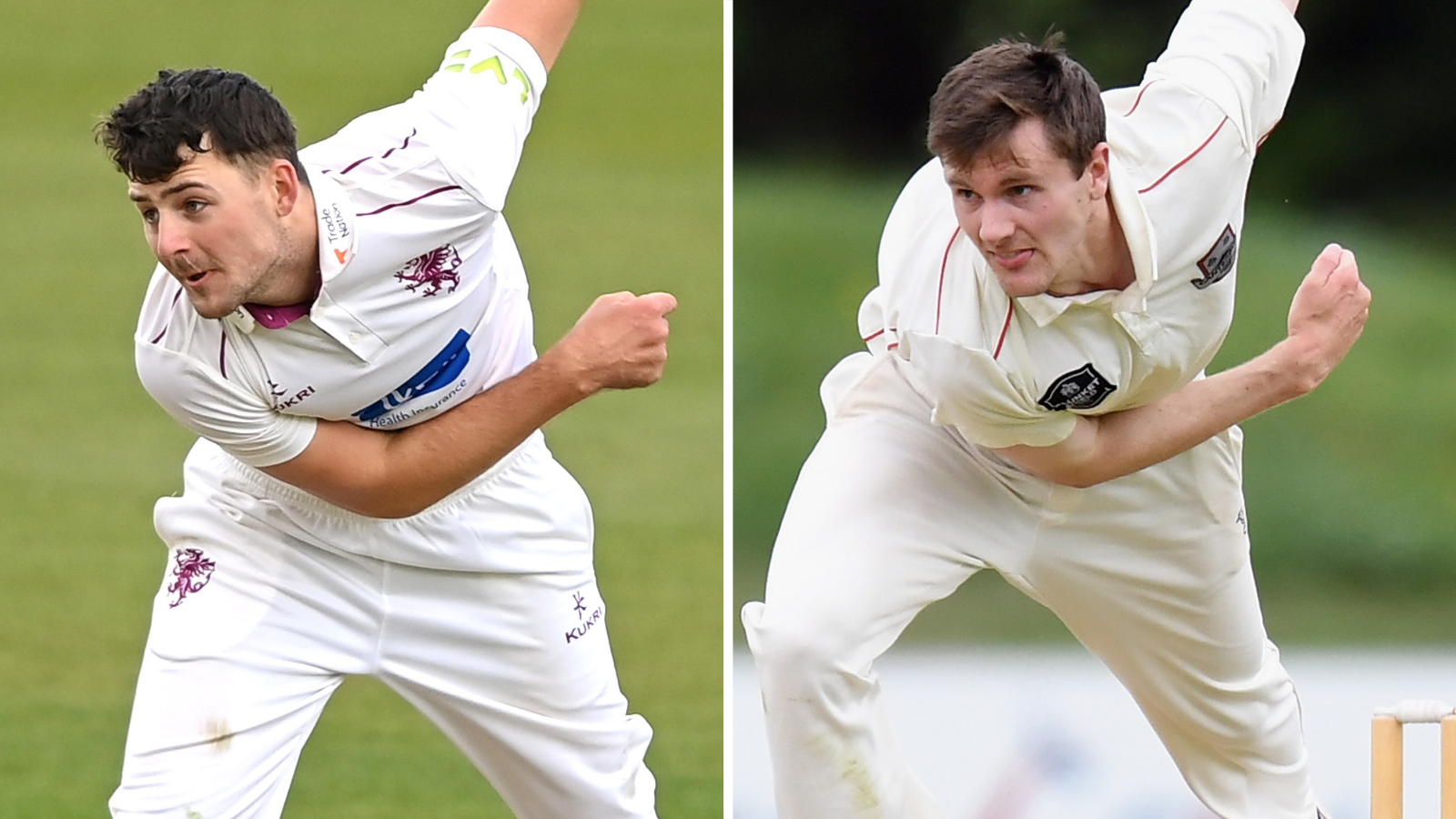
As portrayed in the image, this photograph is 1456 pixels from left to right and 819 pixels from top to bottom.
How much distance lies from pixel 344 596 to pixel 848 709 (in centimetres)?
77

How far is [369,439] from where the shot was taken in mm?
3049

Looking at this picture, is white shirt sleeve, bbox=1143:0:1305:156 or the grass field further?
the grass field

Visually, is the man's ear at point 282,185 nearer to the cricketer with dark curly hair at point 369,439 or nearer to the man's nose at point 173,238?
the cricketer with dark curly hair at point 369,439

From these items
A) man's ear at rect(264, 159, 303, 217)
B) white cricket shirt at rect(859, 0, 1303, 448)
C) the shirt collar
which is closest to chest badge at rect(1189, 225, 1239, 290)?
white cricket shirt at rect(859, 0, 1303, 448)

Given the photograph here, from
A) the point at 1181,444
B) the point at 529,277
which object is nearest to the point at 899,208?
the point at 1181,444

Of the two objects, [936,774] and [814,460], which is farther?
[936,774]

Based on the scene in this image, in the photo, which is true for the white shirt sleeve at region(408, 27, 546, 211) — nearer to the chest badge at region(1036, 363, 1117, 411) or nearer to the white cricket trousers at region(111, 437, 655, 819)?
the white cricket trousers at region(111, 437, 655, 819)

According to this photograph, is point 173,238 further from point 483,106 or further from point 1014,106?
point 1014,106

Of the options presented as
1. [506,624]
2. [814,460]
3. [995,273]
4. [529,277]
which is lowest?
[506,624]

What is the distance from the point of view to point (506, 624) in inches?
126

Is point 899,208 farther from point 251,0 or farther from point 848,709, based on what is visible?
point 251,0

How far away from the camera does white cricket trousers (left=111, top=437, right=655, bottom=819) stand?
9.82 feet

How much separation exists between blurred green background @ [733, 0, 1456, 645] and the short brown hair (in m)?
3.53

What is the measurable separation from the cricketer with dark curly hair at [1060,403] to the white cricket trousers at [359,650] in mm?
283
